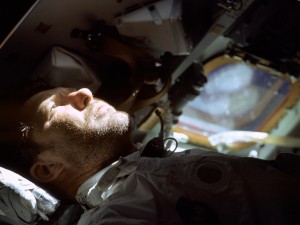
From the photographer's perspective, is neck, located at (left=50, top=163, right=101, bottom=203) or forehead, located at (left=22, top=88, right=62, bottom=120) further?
forehead, located at (left=22, top=88, right=62, bottom=120)

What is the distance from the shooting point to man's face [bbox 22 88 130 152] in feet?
6.51

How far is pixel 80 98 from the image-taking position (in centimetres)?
207

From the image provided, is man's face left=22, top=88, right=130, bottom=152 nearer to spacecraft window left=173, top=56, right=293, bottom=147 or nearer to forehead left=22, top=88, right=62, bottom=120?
forehead left=22, top=88, right=62, bottom=120

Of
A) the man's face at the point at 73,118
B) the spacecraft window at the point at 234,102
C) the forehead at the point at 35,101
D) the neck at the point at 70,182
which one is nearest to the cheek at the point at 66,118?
the man's face at the point at 73,118

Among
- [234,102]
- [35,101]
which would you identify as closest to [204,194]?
[35,101]

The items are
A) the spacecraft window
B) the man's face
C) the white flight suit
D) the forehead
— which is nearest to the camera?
the white flight suit

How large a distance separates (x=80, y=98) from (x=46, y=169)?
409mm

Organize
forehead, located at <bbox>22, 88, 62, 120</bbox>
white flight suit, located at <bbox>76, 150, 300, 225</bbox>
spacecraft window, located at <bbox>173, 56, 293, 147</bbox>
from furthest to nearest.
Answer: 1. spacecraft window, located at <bbox>173, 56, 293, 147</bbox>
2. forehead, located at <bbox>22, 88, 62, 120</bbox>
3. white flight suit, located at <bbox>76, 150, 300, 225</bbox>

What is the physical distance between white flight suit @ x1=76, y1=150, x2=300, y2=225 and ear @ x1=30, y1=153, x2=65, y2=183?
1.71ft

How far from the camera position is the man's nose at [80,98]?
6.81ft

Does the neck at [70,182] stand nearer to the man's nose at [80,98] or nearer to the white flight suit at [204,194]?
the man's nose at [80,98]

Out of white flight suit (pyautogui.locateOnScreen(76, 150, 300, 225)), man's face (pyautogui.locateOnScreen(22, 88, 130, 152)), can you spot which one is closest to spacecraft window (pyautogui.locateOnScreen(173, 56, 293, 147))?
man's face (pyautogui.locateOnScreen(22, 88, 130, 152))

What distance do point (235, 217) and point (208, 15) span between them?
47.8 inches

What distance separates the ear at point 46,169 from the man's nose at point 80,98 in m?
0.30
